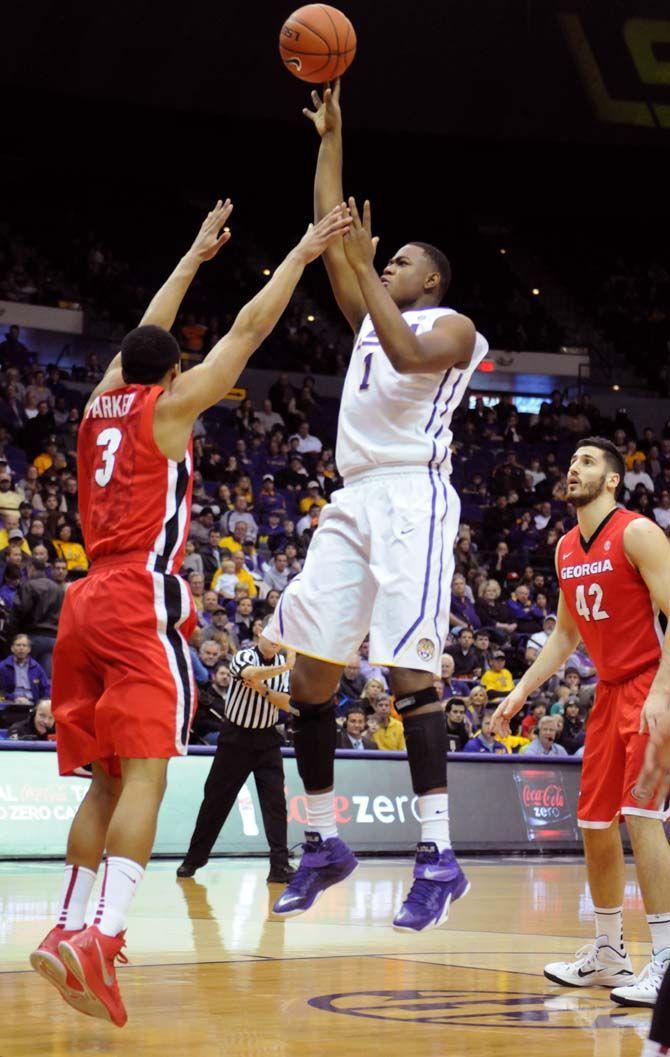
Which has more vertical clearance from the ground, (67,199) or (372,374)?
(67,199)

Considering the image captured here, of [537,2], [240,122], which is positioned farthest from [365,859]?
[240,122]

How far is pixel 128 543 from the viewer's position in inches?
211

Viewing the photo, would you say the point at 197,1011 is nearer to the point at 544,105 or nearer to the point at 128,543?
the point at 128,543

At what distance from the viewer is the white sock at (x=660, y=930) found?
236 inches

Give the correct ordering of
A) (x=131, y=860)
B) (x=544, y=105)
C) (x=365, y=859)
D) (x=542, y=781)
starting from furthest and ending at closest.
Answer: (x=544, y=105) < (x=542, y=781) < (x=365, y=859) < (x=131, y=860)

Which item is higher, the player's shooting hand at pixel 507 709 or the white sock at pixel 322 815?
the player's shooting hand at pixel 507 709

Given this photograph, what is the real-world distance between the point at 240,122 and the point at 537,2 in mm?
6536

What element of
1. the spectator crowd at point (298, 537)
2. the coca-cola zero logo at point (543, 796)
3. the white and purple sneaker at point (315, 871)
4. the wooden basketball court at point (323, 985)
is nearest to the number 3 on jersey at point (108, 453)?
the white and purple sneaker at point (315, 871)

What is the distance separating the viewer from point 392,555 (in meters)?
5.70

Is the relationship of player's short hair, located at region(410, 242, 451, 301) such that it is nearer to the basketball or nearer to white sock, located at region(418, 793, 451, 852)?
the basketball

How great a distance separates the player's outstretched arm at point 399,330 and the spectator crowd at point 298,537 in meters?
7.97

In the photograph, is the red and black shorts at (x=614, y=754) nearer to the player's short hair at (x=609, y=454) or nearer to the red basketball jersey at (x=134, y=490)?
the player's short hair at (x=609, y=454)

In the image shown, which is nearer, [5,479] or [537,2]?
[5,479]

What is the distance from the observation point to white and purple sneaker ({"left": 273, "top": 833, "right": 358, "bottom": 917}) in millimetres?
5824
